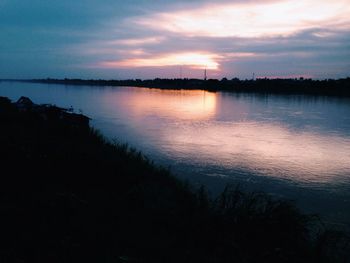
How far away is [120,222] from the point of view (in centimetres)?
690

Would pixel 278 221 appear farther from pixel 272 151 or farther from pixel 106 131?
pixel 106 131

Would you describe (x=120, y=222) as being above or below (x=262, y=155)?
above

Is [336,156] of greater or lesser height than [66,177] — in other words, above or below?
below

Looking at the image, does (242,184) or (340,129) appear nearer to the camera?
(242,184)

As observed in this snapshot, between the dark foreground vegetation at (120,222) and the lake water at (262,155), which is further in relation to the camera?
the lake water at (262,155)

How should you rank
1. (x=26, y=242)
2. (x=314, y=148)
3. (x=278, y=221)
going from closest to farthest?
(x=26, y=242)
(x=278, y=221)
(x=314, y=148)

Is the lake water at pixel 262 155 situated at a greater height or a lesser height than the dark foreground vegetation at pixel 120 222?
lesser

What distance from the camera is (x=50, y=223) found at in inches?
243

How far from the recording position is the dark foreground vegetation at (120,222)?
18.5 ft

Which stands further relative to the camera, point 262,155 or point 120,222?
point 262,155

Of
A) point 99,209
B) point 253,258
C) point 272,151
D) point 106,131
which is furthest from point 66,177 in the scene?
point 106,131

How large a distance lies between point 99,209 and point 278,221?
3.85 meters

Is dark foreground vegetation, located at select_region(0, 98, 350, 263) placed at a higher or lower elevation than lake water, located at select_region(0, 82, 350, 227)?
higher

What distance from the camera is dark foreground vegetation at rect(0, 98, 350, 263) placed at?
563cm
